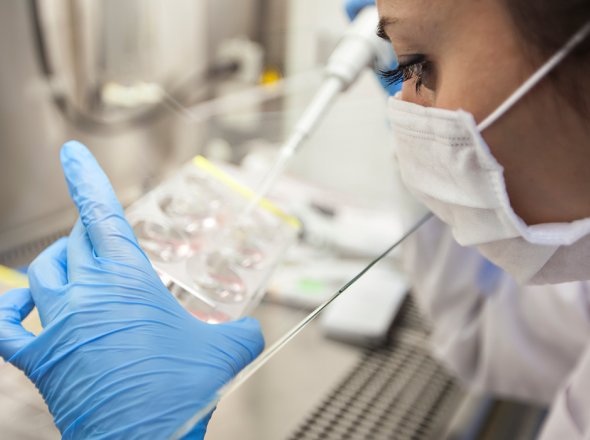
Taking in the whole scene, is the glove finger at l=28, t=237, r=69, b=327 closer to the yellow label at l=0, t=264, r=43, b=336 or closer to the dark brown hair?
the yellow label at l=0, t=264, r=43, b=336

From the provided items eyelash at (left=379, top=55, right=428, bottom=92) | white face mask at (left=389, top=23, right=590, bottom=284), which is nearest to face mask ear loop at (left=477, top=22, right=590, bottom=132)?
white face mask at (left=389, top=23, right=590, bottom=284)

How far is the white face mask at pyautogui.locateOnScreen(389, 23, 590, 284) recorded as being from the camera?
43 cm

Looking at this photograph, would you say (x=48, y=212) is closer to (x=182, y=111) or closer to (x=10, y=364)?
(x=182, y=111)

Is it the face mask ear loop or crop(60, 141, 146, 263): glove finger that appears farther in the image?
crop(60, 141, 146, 263): glove finger

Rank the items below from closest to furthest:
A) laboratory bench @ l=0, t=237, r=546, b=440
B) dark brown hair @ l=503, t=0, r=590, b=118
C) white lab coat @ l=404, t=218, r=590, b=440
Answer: dark brown hair @ l=503, t=0, r=590, b=118 < laboratory bench @ l=0, t=237, r=546, b=440 < white lab coat @ l=404, t=218, r=590, b=440

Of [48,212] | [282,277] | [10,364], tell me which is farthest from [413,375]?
[48,212]

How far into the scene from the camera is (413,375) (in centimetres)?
92

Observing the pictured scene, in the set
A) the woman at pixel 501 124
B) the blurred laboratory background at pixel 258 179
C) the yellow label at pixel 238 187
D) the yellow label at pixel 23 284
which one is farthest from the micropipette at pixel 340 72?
the yellow label at pixel 23 284

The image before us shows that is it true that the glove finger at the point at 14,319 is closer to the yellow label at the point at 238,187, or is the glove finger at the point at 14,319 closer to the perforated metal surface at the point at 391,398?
the yellow label at the point at 238,187

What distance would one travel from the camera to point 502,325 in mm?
928

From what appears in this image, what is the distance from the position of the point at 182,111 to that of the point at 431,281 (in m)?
0.75

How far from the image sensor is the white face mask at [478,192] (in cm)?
43

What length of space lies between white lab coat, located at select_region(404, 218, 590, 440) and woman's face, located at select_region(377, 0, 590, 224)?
0.50 m

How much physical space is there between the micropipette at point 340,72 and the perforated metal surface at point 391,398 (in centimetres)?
43
